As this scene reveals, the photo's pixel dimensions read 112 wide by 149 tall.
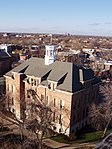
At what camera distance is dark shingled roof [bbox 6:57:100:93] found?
3375cm

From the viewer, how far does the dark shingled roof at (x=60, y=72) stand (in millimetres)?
33750

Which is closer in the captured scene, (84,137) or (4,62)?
(84,137)

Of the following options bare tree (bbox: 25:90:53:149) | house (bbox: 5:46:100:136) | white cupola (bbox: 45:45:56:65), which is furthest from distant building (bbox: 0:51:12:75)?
bare tree (bbox: 25:90:53:149)

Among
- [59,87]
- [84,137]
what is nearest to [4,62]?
[59,87]

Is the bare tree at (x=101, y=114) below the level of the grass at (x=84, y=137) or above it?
above

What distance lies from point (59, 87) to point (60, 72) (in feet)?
8.86

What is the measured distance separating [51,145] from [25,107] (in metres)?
7.78

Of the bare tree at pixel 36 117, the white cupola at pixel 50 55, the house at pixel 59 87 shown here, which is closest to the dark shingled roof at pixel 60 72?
the house at pixel 59 87

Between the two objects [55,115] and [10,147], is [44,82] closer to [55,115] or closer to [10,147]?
[55,115]

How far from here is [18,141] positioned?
101ft

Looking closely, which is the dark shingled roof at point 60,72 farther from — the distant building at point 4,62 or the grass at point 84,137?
the distant building at point 4,62

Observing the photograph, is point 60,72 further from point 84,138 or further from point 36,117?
point 84,138

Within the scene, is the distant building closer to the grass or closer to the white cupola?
the white cupola

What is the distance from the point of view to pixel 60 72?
1396 inches
